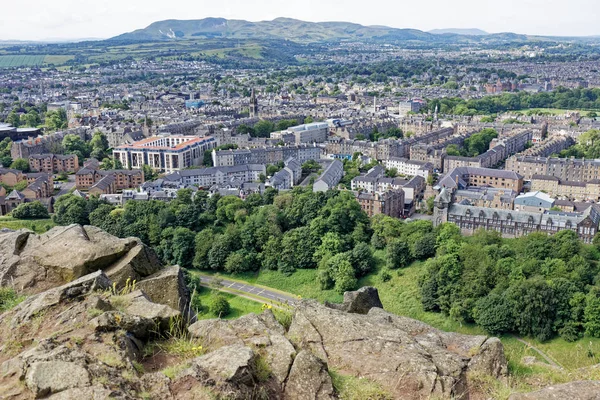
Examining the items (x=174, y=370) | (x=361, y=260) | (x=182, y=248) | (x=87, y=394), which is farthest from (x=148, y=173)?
(x=87, y=394)

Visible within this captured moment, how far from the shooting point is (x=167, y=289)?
48.2 ft

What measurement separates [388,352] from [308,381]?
2.05m

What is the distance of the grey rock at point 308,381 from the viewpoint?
34.3ft

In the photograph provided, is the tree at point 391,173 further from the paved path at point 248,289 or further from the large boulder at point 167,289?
the large boulder at point 167,289

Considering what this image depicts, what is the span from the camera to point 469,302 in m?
38.2

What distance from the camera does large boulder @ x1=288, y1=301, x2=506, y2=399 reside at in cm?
1106

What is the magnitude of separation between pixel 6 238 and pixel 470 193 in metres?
52.9

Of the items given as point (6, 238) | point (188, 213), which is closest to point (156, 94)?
point (188, 213)

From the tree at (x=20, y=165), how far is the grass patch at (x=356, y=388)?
251 feet

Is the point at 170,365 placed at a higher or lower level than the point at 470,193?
higher

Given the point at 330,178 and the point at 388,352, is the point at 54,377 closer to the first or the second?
the point at 388,352

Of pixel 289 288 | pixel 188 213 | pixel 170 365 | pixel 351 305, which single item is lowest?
pixel 289 288

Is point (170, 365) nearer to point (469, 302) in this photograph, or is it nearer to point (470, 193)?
point (469, 302)

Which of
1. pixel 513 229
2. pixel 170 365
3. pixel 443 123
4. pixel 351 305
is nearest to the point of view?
pixel 170 365
